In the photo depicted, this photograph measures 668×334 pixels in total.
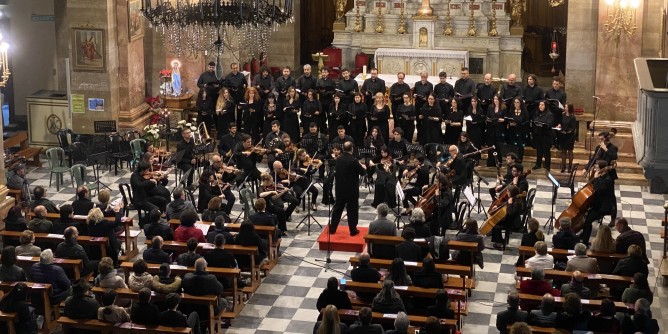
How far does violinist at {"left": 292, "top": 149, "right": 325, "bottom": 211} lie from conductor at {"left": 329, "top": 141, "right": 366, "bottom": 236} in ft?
4.46

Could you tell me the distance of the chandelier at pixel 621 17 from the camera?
24797 mm

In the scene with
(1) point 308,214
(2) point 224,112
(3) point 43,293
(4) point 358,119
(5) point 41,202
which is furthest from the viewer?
(2) point 224,112

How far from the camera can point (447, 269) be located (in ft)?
58.1

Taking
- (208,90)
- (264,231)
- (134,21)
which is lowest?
(264,231)

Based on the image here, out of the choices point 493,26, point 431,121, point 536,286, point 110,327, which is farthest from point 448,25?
point 110,327

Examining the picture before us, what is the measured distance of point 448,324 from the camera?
1574 cm

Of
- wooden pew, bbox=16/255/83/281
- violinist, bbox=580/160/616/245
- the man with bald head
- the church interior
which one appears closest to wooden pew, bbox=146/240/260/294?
the church interior

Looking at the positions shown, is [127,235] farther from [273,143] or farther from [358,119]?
[358,119]

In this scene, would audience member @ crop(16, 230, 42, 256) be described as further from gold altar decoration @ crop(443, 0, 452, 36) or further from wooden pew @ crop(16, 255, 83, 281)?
gold altar decoration @ crop(443, 0, 452, 36)

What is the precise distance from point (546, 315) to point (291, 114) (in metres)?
10.8

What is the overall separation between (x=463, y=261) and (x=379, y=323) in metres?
2.90

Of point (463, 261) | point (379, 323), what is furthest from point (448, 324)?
point (463, 261)

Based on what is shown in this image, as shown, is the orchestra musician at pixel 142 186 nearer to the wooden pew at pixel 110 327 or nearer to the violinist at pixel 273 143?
the violinist at pixel 273 143

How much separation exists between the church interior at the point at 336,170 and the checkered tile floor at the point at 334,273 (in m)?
0.05
